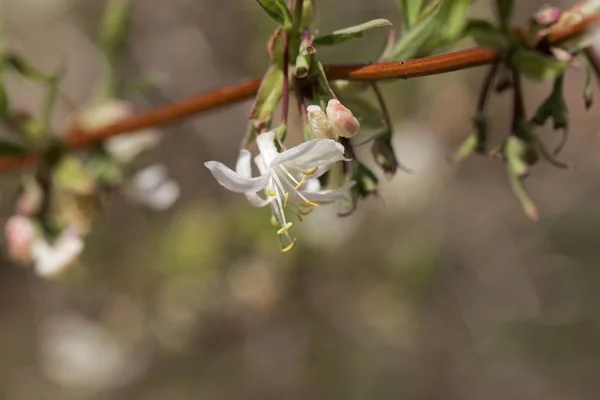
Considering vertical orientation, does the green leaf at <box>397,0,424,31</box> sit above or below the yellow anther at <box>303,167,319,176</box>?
above

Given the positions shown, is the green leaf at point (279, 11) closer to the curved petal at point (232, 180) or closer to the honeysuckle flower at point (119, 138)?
the curved petal at point (232, 180)

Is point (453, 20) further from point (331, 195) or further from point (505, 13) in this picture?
point (331, 195)

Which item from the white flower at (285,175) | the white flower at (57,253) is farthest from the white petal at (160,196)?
the white flower at (285,175)

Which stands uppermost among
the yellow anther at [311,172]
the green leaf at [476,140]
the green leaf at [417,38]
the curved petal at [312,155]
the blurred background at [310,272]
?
the green leaf at [417,38]

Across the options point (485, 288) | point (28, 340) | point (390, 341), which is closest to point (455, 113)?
point (485, 288)

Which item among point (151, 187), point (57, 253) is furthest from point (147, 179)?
point (57, 253)

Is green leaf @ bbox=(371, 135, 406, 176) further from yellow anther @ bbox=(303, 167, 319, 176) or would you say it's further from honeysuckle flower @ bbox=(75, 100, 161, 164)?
honeysuckle flower @ bbox=(75, 100, 161, 164)

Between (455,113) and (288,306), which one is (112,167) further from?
(455,113)

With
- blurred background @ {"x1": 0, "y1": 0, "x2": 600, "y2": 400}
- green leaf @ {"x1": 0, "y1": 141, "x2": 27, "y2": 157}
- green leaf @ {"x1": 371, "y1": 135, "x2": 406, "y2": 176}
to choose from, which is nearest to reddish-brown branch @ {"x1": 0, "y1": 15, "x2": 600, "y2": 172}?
green leaf @ {"x1": 0, "y1": 141, "x2": 27, "y2": 157}
